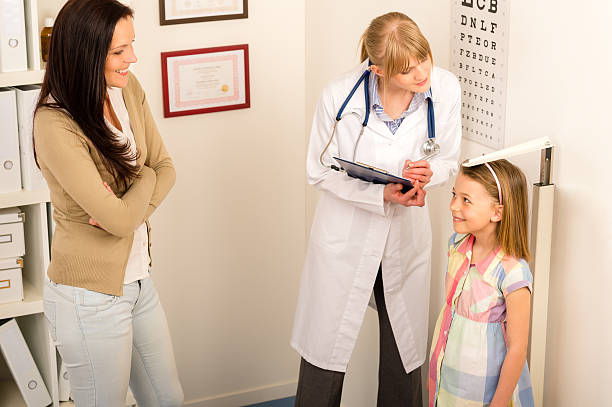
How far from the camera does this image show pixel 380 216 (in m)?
2.28

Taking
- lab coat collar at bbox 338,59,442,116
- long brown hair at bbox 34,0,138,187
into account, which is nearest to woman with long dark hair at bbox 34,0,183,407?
long brown hair at bbox 34,0,138,187

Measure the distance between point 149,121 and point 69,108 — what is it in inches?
13.2

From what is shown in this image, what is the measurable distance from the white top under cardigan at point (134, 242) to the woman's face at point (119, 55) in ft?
0.38

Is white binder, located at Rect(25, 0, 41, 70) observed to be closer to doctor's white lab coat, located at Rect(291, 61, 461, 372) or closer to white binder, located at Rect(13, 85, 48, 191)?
white binder, located at Rect(13, 85, 48, 191)

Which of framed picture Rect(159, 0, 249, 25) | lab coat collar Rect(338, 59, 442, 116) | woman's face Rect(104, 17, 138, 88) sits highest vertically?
framed picture Rect(159, 0, 249, 25)

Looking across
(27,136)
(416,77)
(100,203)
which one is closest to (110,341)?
(100,203)

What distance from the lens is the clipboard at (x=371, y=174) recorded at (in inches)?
81.1

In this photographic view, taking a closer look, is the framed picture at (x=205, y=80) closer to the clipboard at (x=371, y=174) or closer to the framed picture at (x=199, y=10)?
the framed picture at (x=199, y=10)

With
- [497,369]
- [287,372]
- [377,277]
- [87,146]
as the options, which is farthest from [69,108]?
[287,372]

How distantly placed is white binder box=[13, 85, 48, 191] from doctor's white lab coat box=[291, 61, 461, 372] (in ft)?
2.75

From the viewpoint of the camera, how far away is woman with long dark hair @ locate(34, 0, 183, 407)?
1905mm

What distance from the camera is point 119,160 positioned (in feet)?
6.61

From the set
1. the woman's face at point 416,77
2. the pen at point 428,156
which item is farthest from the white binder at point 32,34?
the pen at point 428,156

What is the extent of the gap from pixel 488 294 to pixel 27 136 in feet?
4.73
